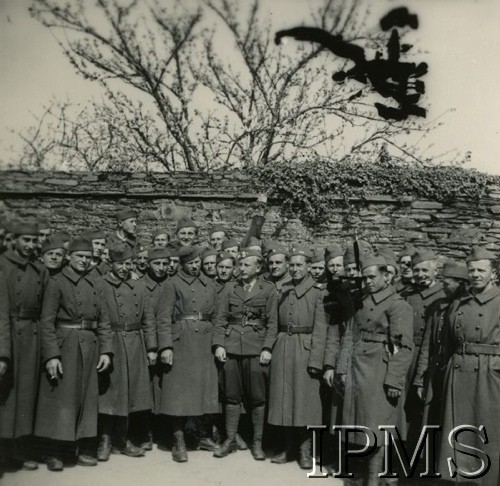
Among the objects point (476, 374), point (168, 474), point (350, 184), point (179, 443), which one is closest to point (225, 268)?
point (179, 443)

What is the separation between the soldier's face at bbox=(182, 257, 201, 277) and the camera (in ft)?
18.1

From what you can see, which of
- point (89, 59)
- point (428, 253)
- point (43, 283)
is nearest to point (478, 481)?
point (428, 253)

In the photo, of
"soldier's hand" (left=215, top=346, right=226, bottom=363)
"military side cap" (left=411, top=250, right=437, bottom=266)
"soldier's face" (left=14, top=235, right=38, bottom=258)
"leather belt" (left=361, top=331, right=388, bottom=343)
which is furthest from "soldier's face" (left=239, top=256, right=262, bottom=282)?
"soldier's face" (left=14, top=235, right=38, bottom=258)

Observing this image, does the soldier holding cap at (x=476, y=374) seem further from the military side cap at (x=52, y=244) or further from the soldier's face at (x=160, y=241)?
the military side cap at (x=52, y=244)

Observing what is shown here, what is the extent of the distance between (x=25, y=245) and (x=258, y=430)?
8.70 feet

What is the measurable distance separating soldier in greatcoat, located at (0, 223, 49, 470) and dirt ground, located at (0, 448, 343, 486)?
0.20 meters

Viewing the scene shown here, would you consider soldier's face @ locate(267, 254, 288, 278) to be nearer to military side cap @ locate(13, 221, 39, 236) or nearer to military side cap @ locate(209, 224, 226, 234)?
military side cap @ locate(209, 224, 226, 234)

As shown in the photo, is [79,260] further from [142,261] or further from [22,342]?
[142,261]

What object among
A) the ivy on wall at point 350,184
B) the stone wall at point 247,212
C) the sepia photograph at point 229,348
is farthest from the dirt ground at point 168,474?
the ivy on wall at point 350,184

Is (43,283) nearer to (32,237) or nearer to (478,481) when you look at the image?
(32,237)

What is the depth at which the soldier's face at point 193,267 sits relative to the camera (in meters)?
5.53

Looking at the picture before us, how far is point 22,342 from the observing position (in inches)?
188

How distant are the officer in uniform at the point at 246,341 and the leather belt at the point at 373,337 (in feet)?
2.96

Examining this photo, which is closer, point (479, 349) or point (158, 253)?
point (479, 349)
